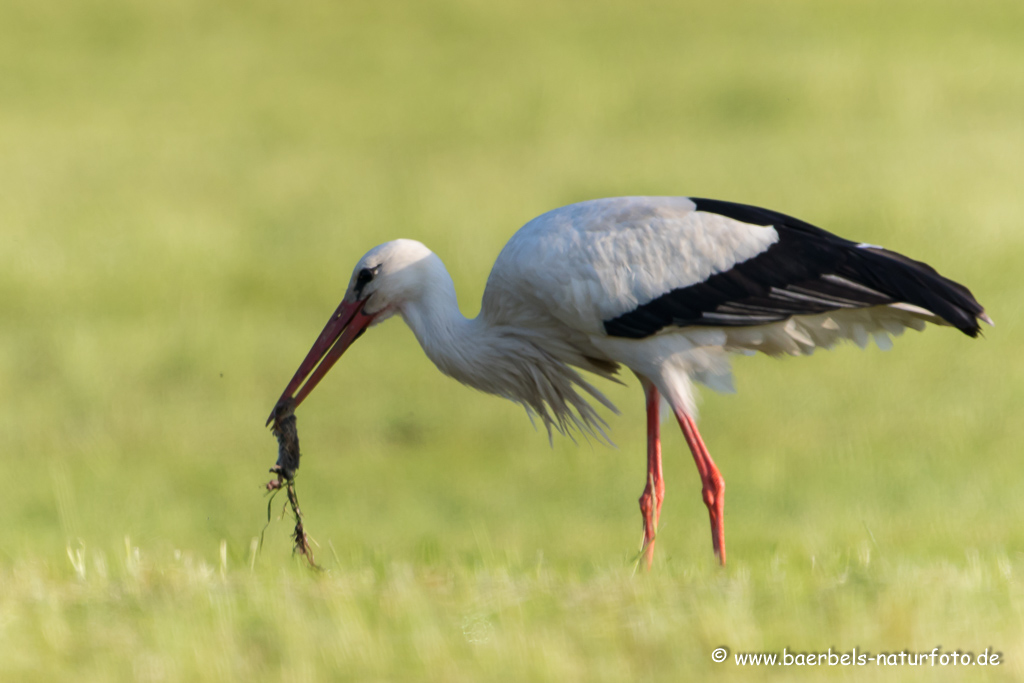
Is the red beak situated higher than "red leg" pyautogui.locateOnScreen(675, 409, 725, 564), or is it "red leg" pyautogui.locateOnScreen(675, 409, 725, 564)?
the red beak

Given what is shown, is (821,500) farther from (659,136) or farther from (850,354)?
(659,136)

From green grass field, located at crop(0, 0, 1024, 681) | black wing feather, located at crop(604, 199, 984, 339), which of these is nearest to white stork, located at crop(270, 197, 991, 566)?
black wing feather, located at crop(604, 199, 984, 339)

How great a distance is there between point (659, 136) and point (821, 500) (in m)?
12.2

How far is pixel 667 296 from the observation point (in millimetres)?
6539

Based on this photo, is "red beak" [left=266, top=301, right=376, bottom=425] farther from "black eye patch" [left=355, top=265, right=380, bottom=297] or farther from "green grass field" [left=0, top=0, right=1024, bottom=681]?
"green grass field" [left=0, top=0, right=1024, bottom=681]

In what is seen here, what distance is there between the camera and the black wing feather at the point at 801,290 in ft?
20.4

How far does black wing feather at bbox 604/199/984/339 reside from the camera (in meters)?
6.22

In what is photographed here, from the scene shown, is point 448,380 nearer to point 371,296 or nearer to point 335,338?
point 335,338

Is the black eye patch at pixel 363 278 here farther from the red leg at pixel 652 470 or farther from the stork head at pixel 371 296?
the red leg at pixel 652 470

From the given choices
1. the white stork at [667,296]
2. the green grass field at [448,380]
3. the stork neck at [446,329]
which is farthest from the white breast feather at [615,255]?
the green grass field at [448,380]

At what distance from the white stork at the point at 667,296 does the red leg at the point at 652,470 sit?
0.9 inches

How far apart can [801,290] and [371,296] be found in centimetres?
229

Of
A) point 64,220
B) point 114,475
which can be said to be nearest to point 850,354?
point 114,475

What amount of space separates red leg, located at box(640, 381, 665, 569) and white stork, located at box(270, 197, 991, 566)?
2 centimetres
